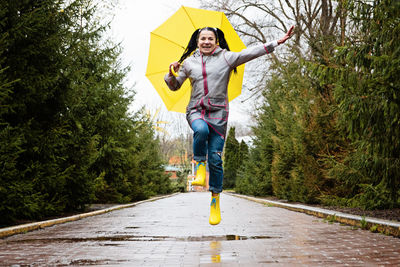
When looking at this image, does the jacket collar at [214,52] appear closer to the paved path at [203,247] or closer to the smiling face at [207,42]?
the smiling face at [207,42]

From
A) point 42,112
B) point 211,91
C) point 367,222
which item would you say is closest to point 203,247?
point 211,91

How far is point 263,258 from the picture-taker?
507 cm

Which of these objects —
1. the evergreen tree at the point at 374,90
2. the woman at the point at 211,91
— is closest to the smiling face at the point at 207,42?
the woman at the point at 211,91

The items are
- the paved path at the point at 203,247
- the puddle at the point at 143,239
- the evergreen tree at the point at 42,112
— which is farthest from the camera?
the evergreen tree at the point at 42,112

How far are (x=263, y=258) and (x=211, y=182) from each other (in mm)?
1138

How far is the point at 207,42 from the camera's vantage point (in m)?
5.68

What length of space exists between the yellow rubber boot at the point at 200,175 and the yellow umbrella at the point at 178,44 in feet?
3.98

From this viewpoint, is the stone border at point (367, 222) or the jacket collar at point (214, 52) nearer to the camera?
the jacket collar at point (214, 52)

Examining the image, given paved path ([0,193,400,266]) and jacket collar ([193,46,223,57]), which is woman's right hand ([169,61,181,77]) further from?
paved path ([0,193,400,266])

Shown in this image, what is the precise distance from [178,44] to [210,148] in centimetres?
164

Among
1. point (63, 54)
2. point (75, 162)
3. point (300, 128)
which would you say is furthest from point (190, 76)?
point (300, 128)

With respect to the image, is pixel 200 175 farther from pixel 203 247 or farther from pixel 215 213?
pixel 203 247

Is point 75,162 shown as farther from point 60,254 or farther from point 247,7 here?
point 247,7

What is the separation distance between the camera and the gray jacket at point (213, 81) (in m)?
5.61
